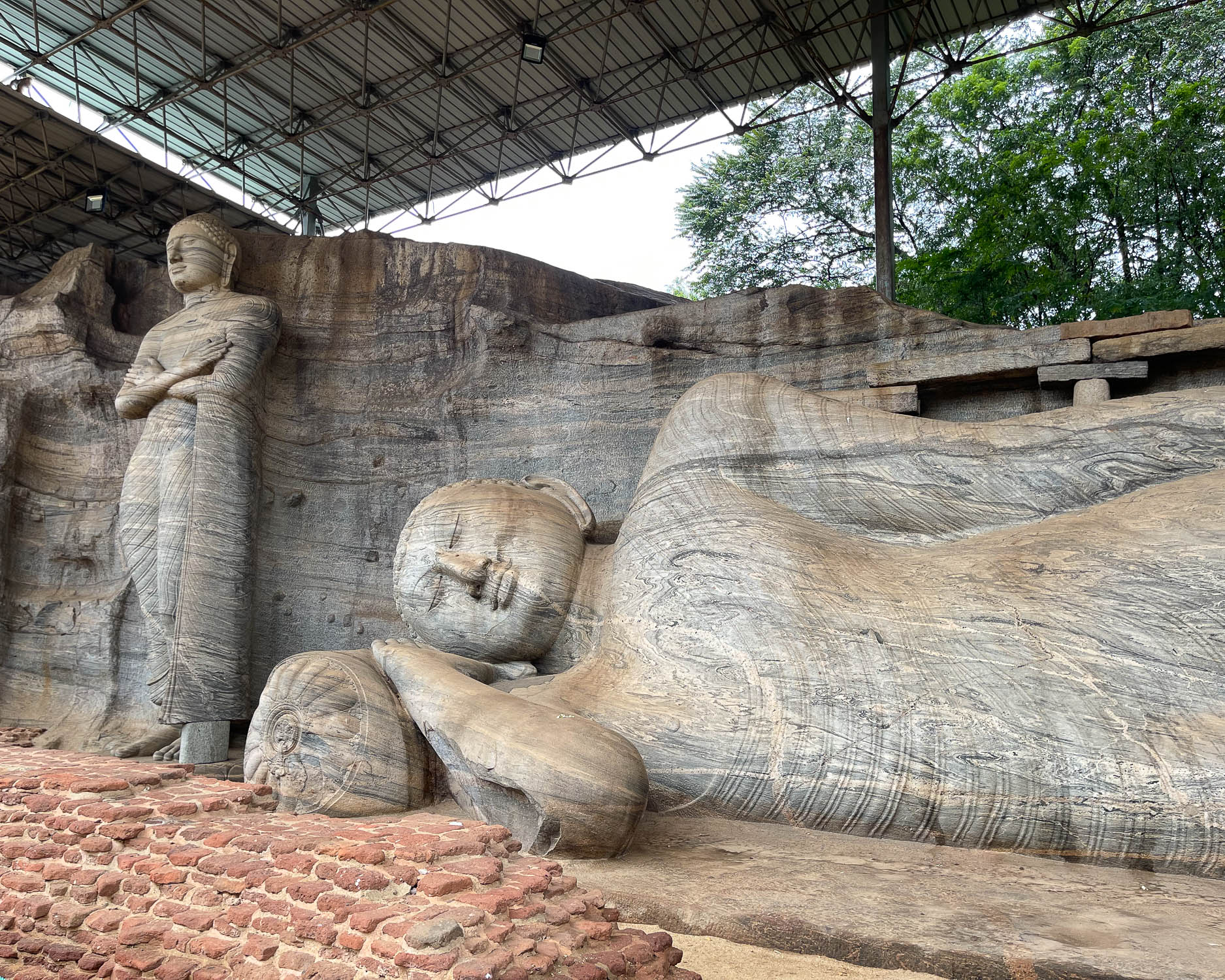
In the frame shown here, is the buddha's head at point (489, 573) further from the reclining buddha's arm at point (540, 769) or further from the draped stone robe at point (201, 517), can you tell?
the draped stone robe at point (201, 517)

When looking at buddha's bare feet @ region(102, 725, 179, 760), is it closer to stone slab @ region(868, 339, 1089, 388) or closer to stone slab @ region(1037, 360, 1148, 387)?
stone slab @ region(868, 339, 1089, 388)

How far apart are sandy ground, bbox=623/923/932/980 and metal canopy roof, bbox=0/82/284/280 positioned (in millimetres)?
12076

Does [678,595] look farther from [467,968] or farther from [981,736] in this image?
[467,968]

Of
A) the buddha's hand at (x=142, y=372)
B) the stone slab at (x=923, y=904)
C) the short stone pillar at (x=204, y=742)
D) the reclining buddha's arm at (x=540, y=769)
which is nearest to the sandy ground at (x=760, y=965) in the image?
the stone slab at (x=923, y=904)

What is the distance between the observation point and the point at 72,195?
1353 centimetres

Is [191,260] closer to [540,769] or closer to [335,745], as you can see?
[335,745]

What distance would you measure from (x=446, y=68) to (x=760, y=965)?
1037 cm

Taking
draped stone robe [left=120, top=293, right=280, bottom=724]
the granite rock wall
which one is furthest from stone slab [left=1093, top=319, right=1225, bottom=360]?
draped stone robe [left=120, top=293, right=280, bottom=724]

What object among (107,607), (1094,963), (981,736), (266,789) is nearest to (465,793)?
(266,789)

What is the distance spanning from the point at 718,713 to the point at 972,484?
1.19 metres

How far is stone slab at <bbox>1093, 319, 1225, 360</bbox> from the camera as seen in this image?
424cm

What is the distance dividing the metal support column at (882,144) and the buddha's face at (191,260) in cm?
639

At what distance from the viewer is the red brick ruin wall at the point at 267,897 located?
2.28 meters

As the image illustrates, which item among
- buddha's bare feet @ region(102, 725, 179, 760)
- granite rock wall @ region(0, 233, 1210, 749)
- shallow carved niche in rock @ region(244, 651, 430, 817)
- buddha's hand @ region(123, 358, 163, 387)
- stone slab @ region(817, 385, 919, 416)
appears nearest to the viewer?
shallow carved niche in rock @ region(244, 651, 430, 817)
